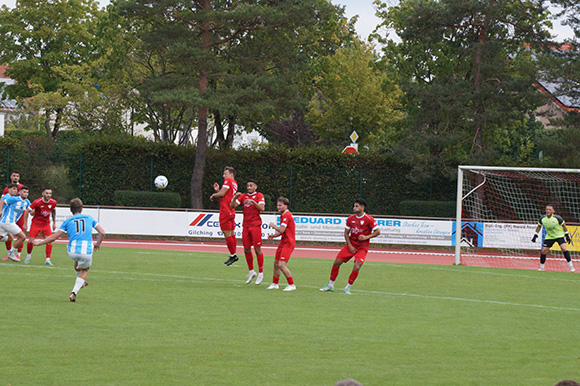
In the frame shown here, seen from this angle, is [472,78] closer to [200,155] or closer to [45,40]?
[200,155]

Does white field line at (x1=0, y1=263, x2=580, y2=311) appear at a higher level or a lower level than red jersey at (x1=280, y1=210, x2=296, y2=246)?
lower

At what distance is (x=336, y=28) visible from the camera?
4406 cm

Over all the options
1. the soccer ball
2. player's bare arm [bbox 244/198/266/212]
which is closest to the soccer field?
player's bare arm [bbox 244/198/266/212]

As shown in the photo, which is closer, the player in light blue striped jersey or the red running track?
the player in light blue striped jersey

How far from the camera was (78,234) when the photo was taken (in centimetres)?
1161

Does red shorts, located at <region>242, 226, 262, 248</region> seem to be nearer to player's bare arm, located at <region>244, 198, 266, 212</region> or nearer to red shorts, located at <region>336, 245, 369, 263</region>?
player's bare arm, located at <region>244, 198, 266, 212</region>

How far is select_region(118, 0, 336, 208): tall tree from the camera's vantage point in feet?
100

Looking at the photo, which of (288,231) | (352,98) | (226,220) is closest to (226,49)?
(352,98)

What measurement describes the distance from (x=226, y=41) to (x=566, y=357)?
26558mm

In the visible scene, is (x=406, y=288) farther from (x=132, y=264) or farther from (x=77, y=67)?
(x=77, y=67)

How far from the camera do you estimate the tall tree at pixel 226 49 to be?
30609mm

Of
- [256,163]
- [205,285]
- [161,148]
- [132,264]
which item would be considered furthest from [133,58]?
[205,285]

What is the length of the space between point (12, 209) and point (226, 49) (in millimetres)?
18604

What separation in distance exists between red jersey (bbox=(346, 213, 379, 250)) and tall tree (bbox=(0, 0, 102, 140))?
37646 millimetres
